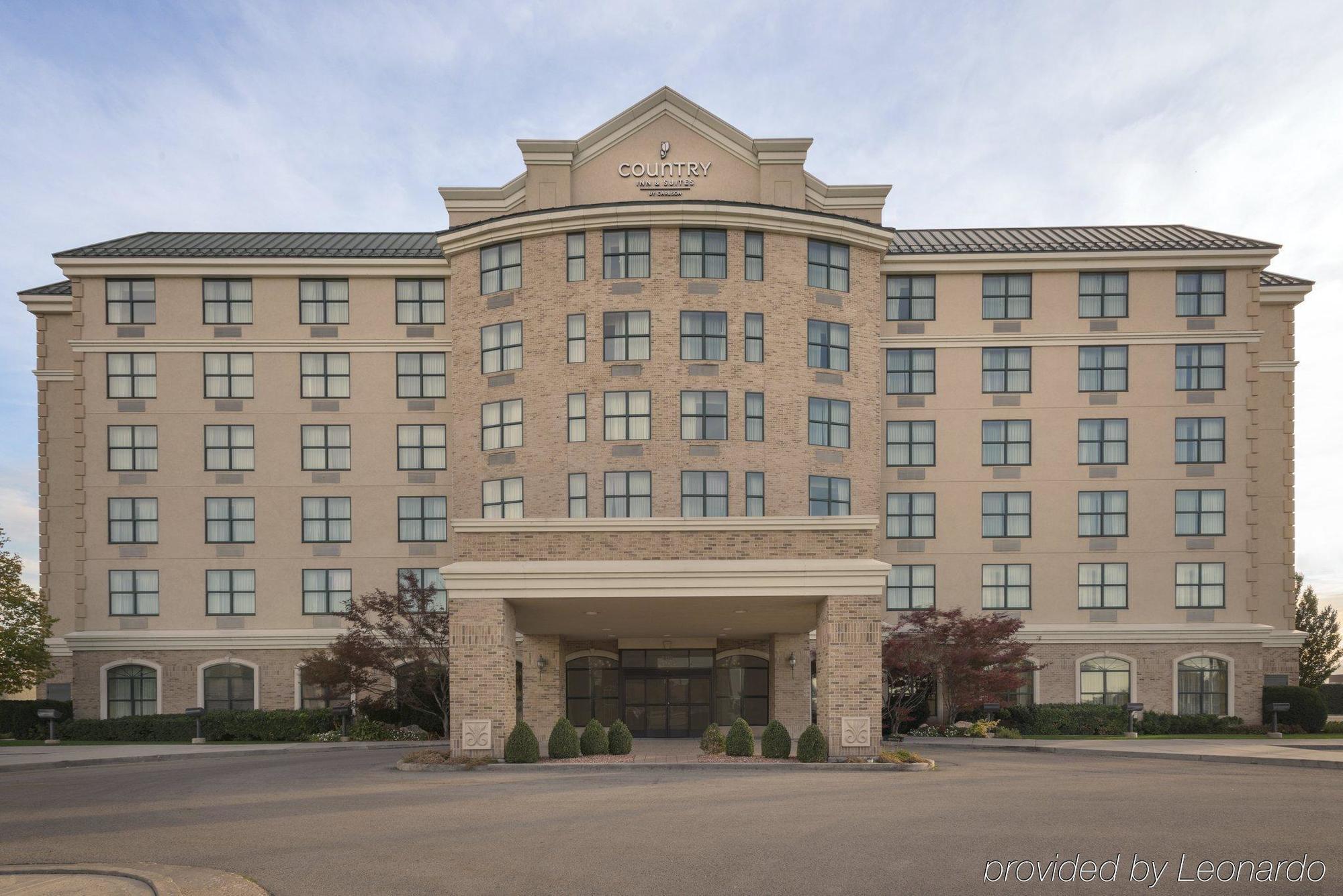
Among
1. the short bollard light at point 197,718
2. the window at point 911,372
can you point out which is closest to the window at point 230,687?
the short bollard light at point 197,718

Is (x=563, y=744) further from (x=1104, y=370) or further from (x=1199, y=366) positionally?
(x=1199, y=366)

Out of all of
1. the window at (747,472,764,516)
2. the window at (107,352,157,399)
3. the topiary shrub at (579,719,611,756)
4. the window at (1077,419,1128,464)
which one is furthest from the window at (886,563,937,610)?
the window at (107,352,157,399)

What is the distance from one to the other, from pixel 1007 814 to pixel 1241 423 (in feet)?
101

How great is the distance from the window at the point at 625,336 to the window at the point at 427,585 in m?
9.77

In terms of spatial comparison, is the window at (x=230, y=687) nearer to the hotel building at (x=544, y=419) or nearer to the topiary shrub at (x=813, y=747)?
the hotel building at (x=544, y=419)

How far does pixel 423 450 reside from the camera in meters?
39.9

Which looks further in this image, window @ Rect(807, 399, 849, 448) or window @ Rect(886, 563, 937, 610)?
window @ Rect(886, 563, 937, 610)

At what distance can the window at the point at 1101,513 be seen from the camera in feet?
131

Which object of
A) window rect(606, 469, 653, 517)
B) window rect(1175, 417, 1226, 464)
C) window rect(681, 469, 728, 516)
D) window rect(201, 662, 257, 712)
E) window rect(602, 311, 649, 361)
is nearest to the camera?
window rect(681, 469, 728, 516)

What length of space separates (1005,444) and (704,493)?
1374cm

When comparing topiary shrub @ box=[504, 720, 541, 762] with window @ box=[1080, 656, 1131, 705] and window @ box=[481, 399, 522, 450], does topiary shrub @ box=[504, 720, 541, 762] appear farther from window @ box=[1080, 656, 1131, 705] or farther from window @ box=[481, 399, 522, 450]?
window @ box=[1080, 656, 1131, 705]

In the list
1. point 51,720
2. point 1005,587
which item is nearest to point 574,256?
point 1005,587

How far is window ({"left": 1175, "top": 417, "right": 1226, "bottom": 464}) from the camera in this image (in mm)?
40000

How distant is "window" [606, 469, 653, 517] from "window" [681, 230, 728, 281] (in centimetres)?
702
